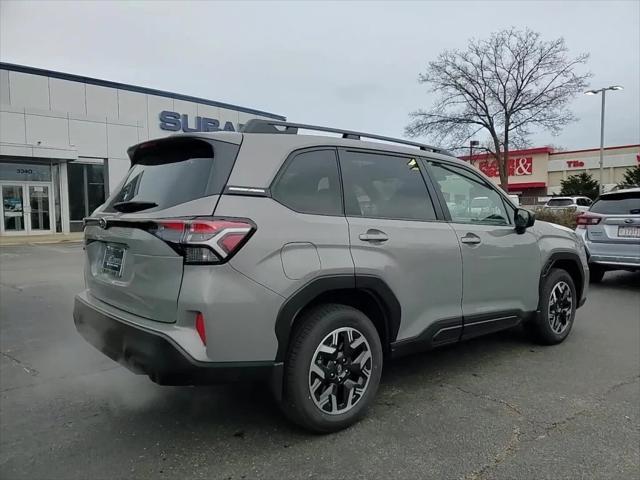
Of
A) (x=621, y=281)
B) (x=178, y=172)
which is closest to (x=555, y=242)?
(x=178, y=172)

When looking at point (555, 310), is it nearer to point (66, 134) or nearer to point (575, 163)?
point (66, 134)

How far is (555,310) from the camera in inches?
201

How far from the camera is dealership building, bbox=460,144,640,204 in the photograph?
49.0 meters

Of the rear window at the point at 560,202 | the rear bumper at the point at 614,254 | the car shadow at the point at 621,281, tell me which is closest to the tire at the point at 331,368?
the rear bumper at the point at 614,254

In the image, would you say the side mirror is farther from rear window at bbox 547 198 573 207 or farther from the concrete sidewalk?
rear window at bbox 547 198 573 207

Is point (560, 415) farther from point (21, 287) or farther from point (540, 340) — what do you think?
point (21, 287)

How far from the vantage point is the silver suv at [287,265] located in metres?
2.77

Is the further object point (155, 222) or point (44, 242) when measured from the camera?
point (44, 242)

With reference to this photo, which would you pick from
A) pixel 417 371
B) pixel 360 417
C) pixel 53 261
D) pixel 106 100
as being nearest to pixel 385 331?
pixel 360 417

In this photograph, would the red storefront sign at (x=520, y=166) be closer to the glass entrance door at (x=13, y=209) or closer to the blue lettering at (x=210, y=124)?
the blue lettering at (x=210, y=124)

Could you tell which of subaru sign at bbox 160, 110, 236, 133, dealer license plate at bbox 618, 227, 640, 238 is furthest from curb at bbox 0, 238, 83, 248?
dealer license plate at bbox 618, 227, 640, 238

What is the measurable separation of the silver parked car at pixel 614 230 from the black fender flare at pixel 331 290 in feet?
20.4

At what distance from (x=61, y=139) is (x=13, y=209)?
3582mm

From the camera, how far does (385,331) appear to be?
11.6 ft
